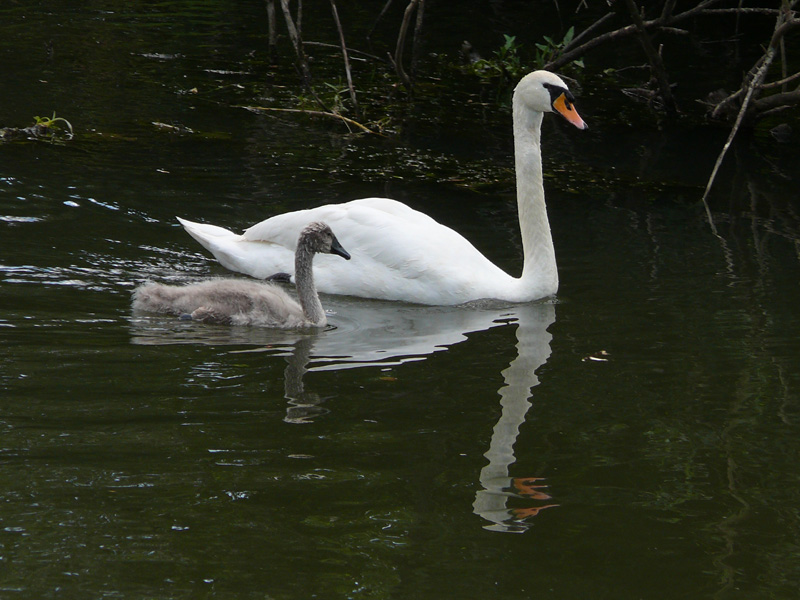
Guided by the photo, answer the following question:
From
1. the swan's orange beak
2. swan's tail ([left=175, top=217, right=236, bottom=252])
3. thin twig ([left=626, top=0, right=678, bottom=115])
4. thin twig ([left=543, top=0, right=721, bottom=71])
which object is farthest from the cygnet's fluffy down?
thin twig ([left=543, top=0, right=721, bottom=71])

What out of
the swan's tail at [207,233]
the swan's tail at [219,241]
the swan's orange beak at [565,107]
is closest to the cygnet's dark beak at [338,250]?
the swan's tail at [219,241]

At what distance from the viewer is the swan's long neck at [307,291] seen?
23.5 ft

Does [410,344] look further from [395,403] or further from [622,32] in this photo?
[622,32]

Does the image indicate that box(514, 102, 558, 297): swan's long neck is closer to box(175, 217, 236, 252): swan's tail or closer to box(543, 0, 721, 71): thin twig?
box(175, 217, 236, 252): swan's tail

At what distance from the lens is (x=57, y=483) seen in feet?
14.5

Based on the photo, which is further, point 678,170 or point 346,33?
point 346,33

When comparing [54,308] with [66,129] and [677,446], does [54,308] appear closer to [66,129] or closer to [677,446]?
[677,446]

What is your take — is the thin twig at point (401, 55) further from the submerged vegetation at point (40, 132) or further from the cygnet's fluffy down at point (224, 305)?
the cygnet's fluffy down at point (224, 305)

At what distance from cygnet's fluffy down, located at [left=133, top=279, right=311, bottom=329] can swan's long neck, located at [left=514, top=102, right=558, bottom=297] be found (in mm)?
1661

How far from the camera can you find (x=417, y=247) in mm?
7719

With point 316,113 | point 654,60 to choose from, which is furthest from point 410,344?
point 654,60

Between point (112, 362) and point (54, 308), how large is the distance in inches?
45.2

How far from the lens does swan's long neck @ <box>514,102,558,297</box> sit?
307 inches

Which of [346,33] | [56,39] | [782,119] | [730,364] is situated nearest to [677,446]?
[730,364]
